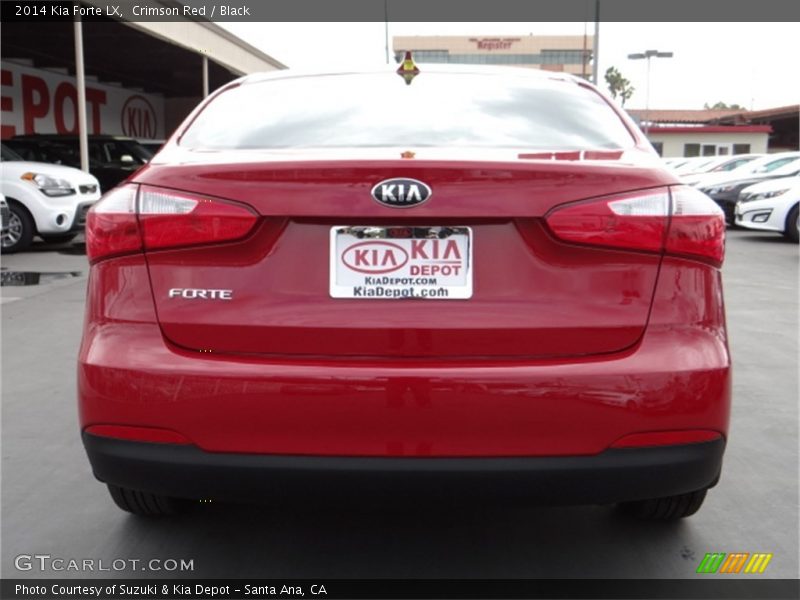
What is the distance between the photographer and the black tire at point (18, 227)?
11492 millimetres

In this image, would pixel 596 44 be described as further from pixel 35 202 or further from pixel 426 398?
pixel 426 398

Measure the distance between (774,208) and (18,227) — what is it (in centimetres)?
1089

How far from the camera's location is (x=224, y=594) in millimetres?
2566

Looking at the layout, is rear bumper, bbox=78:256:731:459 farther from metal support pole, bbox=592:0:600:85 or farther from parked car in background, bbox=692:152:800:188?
metal support pole, bbox=592:0:600:85

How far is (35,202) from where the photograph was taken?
37.8ft

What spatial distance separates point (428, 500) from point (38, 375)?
3.64m

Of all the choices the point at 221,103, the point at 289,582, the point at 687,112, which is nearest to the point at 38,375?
the point at 221,103

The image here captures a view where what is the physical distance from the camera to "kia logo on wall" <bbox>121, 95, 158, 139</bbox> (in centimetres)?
3089

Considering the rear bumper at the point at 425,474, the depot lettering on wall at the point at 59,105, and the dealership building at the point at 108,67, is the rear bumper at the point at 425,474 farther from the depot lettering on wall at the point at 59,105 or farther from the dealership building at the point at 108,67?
the depot lettering on wall at the point at 59,105

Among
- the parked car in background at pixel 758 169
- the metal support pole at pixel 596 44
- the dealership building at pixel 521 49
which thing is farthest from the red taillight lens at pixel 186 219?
the dealership building at pixel 521 49

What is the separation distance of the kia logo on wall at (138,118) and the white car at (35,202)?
64.7 ft

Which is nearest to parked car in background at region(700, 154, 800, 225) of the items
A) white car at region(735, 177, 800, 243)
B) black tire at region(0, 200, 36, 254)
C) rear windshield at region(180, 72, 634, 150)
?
white car at region(735, 177, 800, 243)

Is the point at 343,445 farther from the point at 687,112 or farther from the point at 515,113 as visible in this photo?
the point at 687,112

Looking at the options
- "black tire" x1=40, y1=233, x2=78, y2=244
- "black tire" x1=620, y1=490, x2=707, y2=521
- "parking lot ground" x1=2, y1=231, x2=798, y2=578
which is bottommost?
"parking lot ground" x1=2, y1=231, x2=798, y2=578
